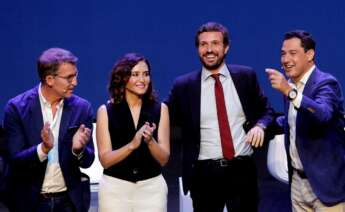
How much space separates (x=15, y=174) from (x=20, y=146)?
0.15 m

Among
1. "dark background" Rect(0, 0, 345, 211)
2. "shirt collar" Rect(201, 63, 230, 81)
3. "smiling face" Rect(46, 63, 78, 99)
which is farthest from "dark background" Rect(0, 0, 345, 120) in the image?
"smiling face" Rect(46, 63, 78, 99)

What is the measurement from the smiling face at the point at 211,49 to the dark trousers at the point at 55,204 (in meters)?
1.07

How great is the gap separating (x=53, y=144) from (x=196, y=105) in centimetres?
84

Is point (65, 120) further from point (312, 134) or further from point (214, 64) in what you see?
point (312, 134)

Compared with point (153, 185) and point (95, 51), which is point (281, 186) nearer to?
point (95, 51)

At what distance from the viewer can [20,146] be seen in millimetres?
3393

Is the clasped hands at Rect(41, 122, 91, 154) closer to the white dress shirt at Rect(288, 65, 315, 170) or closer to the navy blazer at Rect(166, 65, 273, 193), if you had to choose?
the navy blazer at Rect(166, 65, 273, 193)

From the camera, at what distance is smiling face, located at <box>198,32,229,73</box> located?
3.68 m

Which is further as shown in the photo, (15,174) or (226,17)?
(226,17)

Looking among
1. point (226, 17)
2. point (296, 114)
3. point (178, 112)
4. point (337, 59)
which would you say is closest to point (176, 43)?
point (226, 17)

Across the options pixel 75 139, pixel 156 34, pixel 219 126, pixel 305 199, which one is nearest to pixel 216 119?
pixel 219 126

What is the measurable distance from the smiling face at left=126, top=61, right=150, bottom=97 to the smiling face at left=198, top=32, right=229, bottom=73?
385 millimetres

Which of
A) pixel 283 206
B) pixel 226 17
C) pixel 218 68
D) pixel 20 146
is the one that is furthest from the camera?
pixel 226 17

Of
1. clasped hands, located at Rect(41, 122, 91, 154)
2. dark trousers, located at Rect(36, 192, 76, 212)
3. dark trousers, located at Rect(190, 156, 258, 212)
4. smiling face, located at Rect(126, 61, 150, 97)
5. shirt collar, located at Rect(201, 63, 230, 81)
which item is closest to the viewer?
clasped hands, located at Rect(41, 122, 91, 154)
